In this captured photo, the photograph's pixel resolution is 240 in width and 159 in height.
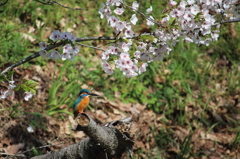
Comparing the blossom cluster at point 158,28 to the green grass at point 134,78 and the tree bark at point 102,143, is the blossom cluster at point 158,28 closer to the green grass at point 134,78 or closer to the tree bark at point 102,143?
the tree bark at point 102,143

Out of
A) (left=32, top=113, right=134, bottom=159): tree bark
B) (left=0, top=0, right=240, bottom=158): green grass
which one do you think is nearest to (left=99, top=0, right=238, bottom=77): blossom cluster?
(left=32, top=113, right=134, bottom=159): tree bark

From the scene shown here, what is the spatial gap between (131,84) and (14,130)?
191 centimetres

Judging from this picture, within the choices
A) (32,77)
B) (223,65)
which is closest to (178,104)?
(223,65)

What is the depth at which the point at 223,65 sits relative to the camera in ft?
17.7

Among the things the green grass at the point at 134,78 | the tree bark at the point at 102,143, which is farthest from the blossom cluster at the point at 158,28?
the green grass at the point at 134,78

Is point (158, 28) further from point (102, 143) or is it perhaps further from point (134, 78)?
point (134, 78)

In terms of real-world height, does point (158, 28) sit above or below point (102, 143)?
above

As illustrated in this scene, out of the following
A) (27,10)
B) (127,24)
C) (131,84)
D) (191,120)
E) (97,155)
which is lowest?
(191,120)

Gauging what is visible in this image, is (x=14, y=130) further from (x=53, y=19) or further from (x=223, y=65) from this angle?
(x=223, y=65)

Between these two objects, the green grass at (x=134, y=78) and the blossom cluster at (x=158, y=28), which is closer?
the blossom cluster at (x=158, y=28)

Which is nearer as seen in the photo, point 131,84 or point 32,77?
point 32,77

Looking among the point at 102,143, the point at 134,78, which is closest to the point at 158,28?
the point at 102,143

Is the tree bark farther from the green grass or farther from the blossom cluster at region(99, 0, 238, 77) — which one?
the green grass

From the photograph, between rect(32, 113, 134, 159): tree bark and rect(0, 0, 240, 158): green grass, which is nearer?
rect(32, 113, 134, 159): tree bark
